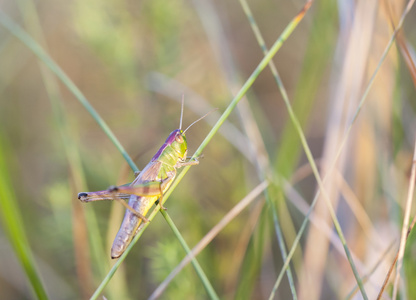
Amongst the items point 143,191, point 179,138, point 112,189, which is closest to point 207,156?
point 179,138

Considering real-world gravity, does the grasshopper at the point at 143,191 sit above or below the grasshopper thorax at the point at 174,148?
below

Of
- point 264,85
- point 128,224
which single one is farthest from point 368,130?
point 264,85

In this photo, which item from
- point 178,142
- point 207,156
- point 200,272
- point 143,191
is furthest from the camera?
point 207,156

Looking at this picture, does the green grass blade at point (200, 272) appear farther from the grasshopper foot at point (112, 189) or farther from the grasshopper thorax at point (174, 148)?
the grasshopper thorax at point (174, 148)

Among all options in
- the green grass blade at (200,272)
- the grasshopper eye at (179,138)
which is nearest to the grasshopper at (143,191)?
the grasshopper eye at (179,138)

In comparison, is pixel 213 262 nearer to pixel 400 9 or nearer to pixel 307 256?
pixel 307 256

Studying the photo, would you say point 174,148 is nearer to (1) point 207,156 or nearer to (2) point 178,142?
(2) point 178,142
